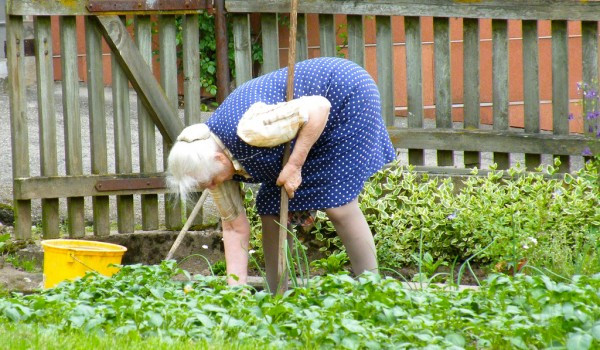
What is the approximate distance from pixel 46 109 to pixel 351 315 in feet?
9.54

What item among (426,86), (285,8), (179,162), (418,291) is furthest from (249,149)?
(426,86)

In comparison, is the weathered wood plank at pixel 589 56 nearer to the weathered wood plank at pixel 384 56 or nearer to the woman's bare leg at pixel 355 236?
the weathered wood plank at pixel 384 56

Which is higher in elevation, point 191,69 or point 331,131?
point 191,69

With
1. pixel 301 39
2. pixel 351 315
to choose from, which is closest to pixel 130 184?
pixel 301 39

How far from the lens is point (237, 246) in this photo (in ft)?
14.5

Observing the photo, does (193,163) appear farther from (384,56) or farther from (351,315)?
(384,56)

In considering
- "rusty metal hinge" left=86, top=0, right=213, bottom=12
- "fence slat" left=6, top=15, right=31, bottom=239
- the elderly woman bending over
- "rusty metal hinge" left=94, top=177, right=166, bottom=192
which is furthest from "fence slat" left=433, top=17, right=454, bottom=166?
"fence slat" left=6, top=15, right=31, bottom=239

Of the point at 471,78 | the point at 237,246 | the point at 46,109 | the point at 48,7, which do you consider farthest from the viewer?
the point at 471,78

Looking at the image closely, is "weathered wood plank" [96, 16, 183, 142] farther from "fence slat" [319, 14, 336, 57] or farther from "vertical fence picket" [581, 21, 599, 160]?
"vertical fence picket" [581, 21, 599, 160]

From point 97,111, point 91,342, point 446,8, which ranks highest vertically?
point 446,8

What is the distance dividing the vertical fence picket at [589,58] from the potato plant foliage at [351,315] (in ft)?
7.58

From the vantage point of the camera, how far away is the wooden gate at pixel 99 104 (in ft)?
18.2

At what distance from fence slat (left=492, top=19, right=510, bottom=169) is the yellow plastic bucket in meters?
2.38

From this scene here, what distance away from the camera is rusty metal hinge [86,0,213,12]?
553 cm
